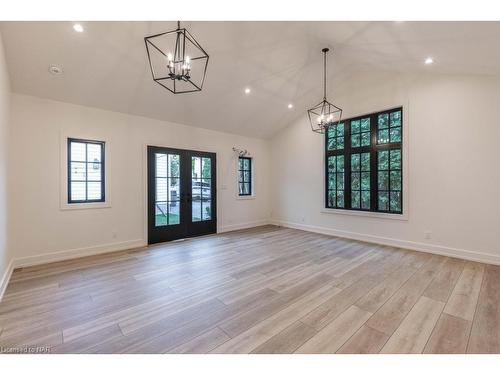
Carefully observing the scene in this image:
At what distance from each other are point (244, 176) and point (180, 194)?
7.08 feet

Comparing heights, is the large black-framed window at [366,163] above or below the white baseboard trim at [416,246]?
above

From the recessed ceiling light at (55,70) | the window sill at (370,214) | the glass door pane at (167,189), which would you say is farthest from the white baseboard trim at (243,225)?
the recessed ceiling light at (55,70)

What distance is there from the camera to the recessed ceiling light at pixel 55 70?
339 cm

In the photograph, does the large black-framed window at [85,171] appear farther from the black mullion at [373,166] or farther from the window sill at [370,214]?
the black mullion at [373,166]

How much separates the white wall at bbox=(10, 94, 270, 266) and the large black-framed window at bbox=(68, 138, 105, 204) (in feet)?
0.52

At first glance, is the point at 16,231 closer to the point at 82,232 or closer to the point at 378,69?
the point at 82,232

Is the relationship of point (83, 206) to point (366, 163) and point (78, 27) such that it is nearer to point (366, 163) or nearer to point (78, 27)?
point (78, 27)

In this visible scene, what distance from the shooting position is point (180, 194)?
552 cm

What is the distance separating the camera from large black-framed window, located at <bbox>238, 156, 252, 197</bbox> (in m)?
6.87

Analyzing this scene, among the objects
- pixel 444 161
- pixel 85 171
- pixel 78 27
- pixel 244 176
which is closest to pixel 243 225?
pixel 244 176

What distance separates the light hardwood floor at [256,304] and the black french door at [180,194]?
1160 millimetres

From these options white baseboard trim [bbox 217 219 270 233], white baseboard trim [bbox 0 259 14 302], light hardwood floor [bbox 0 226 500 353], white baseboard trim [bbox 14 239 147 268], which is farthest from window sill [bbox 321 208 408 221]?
white baseboard trim [bbox 0 259 14 302]

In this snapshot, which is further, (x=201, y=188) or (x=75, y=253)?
(x=201, y=188)
